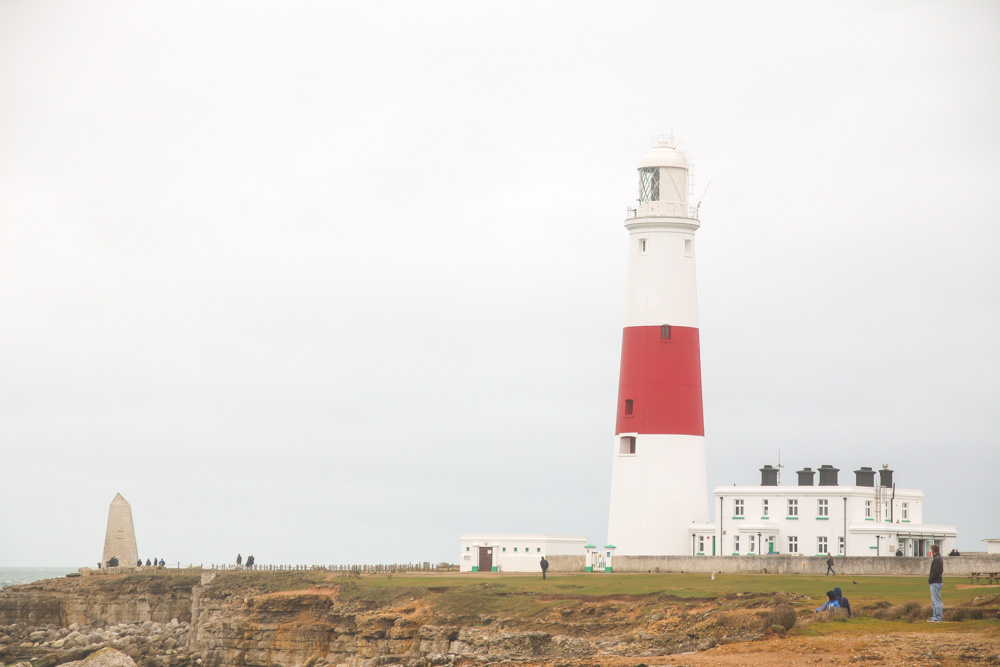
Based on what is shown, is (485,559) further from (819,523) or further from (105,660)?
(105,660)

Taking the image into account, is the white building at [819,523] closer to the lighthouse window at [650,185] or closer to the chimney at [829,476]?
the chimney at [829,476]

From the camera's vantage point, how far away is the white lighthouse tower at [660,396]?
5062 cm

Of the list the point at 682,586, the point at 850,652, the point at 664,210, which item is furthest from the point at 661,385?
the point at 850,652

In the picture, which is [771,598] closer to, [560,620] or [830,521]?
[560,620]

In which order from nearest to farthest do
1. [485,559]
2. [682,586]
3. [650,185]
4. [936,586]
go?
[936,586] < [682,586] < [650,185] < [485,559]

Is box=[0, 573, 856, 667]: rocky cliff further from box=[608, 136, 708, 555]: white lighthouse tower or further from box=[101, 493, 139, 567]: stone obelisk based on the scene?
box=[608, 136, 708, 555]: white lighthouse tower

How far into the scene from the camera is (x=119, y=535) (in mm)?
71188

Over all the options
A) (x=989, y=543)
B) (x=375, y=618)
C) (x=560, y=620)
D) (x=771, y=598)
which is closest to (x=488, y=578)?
(x=375, y=618)

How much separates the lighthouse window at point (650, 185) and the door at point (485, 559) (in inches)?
663

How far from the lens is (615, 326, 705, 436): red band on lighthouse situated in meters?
50.8

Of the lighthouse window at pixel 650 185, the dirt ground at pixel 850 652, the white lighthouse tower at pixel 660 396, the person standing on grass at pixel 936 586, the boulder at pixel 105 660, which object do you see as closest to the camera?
the dirt ground at pixel 850 652

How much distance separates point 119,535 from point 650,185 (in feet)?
125

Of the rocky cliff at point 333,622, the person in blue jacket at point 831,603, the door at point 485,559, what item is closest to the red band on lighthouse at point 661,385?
the door at point 485,559

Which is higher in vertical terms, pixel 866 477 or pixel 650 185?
pixel 650 185
